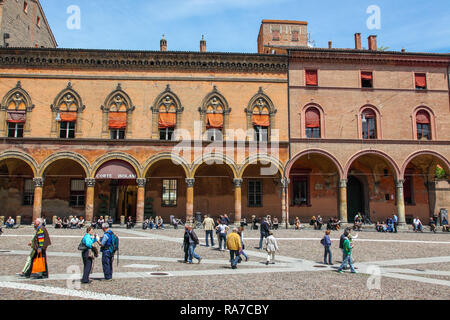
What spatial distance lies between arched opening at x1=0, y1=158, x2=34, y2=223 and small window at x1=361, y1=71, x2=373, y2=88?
28729mm

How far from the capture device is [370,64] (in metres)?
30.1

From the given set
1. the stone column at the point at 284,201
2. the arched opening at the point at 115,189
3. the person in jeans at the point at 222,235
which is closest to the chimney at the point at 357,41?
the stone column at the point at 284,201

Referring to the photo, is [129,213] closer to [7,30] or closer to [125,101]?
[125,101]

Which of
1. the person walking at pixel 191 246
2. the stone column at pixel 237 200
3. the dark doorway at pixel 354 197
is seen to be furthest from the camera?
the dark doorway at pixel 354 197

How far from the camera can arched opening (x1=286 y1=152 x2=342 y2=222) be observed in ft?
101

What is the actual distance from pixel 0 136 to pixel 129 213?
1171 centimetres

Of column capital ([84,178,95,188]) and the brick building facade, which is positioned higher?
the brick building facade

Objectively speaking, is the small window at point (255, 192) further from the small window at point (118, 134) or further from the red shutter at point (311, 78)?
the small window at point (118, 134)

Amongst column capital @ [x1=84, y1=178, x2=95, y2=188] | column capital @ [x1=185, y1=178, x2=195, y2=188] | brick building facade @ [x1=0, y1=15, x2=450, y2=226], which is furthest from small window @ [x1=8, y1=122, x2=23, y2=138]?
column capital @ [x1=185, y1=178, x2=195, y2=188]

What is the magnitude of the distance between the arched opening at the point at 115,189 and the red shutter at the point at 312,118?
47.5 ft

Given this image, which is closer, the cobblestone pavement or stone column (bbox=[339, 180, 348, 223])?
the cobblestone pavement

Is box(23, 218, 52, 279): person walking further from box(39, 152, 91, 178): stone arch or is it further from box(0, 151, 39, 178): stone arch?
box(0, 151, 39, 178): stone arch

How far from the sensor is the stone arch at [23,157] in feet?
87.5

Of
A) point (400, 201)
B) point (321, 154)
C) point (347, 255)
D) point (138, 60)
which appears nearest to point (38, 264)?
point (347, 255)
